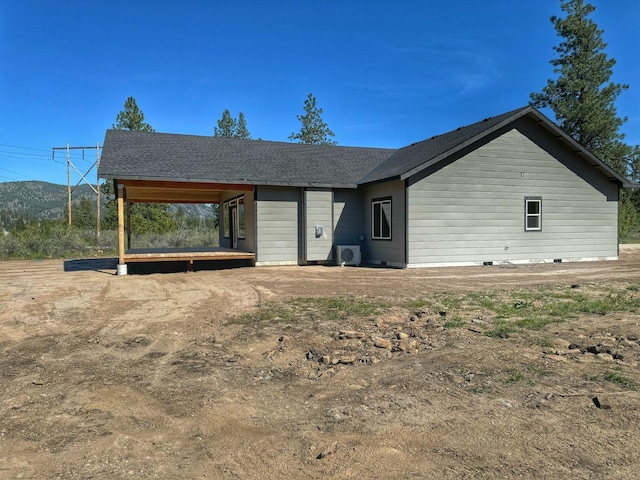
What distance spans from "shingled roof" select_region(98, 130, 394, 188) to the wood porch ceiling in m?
0.35

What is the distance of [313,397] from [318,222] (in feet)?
39.3

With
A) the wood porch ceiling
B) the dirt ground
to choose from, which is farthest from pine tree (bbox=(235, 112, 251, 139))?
the dirt ground

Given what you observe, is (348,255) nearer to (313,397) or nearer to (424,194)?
(424,194)

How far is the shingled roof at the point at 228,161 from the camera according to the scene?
45.4 feet

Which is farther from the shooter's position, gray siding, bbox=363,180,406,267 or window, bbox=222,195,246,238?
window, bbox=222,195,246,238

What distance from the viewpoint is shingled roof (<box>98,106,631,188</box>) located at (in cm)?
1392

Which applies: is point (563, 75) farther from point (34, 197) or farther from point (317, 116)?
point (34, 197)

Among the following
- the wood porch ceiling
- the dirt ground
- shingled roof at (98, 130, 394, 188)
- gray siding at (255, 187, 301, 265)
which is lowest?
the dirt ground

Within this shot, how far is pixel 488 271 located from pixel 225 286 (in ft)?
24.9

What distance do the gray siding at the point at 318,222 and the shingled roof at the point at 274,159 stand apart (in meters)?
0.47

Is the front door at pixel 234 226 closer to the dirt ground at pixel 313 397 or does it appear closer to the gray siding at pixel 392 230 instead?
the gray siding at pixel 392 230

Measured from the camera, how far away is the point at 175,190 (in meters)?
15.6

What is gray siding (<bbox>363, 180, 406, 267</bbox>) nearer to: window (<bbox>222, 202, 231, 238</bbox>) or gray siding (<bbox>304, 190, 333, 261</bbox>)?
gray siding (<bbox>304, 190, 333, 261</bbox>)

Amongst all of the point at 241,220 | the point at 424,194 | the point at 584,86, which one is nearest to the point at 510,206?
the point at 424,194
